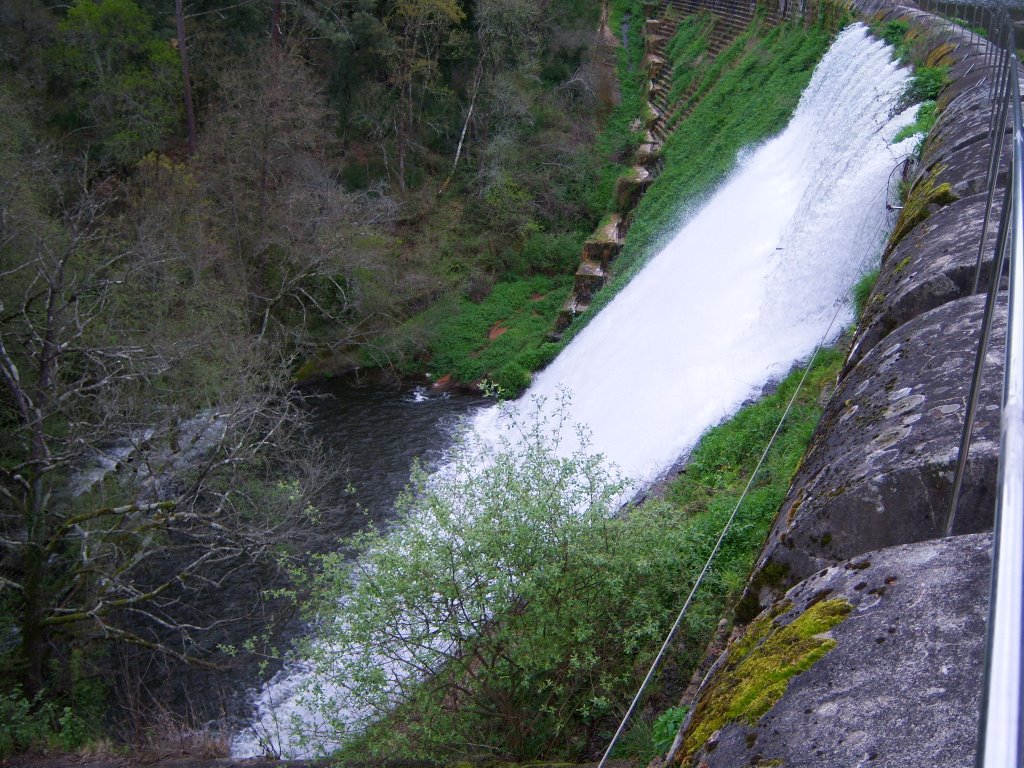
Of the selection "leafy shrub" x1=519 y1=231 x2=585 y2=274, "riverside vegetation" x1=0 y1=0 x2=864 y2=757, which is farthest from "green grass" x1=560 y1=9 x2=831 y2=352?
"leafy shrub" x1=519 y1=231 x2=585 y2=274

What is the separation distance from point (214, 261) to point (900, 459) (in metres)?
16.5

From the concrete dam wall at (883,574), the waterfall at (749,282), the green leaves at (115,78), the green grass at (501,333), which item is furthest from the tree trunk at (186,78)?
the concrete dam wall at (883,574)

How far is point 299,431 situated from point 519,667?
11555 mm

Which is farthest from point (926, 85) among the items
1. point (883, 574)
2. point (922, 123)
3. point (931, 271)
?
point (883, 574)

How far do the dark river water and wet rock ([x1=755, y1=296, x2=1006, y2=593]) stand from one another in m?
9.96

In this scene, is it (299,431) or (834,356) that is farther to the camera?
(299,431)

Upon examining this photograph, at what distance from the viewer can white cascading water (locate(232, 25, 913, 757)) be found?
1034 centimetres

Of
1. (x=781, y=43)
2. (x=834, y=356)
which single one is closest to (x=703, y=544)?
(x=834, y=356)

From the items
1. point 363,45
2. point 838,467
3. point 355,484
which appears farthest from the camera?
point 363,45

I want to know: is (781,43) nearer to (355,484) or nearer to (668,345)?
(668,345)

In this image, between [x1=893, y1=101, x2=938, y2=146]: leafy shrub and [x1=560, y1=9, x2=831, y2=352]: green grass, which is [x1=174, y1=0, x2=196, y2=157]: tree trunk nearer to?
[x1=560, y1=9, x2=831, y2=352]: green grass

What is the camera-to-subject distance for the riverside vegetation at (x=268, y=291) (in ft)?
24.8

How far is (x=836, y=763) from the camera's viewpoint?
7.62 feet

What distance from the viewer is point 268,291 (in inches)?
784
